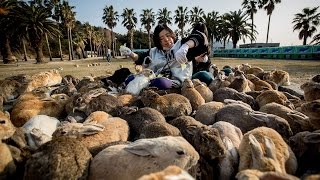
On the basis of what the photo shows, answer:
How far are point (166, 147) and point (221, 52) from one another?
5679cm

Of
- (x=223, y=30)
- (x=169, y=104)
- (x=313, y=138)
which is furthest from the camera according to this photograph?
(x=223, y=30)

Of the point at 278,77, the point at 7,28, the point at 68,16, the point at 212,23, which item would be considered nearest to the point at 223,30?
the point at 212,23

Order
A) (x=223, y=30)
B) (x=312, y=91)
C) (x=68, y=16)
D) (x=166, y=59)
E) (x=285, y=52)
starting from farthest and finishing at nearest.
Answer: (x=223, y=30) < (x=68, y=16) < (x=285, y=52) < (x=166, y=59) < (x=312, y=91)

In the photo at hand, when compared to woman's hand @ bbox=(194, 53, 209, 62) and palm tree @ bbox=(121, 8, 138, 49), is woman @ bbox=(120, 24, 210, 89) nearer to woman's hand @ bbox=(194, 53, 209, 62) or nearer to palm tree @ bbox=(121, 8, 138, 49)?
woman's hand @ bbox=(194, 53, 209, 62)

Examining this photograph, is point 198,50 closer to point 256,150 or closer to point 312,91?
point 312,91

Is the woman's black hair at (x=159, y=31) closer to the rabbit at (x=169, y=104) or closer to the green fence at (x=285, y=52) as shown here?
the rabbit at (x=169, y=104)

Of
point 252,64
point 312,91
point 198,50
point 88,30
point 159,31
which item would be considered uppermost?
point 88,30

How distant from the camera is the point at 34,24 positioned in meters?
46.2

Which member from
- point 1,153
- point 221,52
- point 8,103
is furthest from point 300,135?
point 221,52

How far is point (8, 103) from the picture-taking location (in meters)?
6.64

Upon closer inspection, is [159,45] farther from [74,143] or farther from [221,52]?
[221,52]

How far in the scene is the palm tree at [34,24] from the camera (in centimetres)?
4594

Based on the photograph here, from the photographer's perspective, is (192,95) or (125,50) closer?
(192,95)

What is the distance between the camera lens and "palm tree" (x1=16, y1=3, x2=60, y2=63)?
151 feet
